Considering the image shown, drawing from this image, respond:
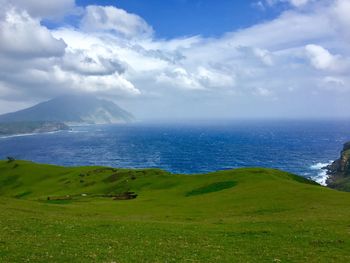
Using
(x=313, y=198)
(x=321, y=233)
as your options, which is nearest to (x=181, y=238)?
(x=321, y=233)

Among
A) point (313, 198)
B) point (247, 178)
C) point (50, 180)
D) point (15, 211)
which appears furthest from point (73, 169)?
point (313, 198)

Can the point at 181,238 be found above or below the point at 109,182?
above

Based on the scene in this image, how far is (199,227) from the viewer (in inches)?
1406

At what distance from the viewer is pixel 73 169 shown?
126 metres

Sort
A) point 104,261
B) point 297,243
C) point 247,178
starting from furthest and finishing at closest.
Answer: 1. point 247,178
2. point 297,243
3. point 104,261

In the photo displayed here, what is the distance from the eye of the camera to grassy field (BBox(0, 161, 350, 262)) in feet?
77.8

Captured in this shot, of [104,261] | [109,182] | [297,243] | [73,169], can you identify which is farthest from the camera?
[73,169]

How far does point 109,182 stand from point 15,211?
57.0m

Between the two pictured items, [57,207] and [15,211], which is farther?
[57,207]

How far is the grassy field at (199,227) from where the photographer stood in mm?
23719

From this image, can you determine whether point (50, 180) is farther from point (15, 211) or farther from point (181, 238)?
point (181, 238)

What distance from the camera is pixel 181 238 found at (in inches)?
1162

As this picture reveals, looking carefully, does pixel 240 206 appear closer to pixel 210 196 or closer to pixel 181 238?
pixel 210 196

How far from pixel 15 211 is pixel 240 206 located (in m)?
30.3
